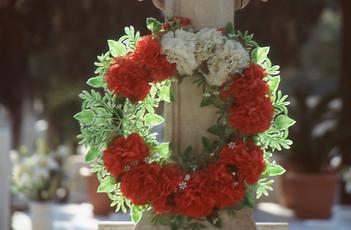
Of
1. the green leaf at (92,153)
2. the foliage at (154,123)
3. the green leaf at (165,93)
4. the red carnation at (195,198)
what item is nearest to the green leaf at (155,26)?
the foliage at (154,123)

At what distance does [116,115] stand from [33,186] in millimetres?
2871

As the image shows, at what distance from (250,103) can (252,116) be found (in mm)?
63

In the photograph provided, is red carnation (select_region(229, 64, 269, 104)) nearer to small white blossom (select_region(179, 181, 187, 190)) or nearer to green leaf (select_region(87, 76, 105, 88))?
small white blossom (select_region(179, 181, 187, 190))

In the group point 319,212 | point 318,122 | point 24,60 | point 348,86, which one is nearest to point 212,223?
point 319,212

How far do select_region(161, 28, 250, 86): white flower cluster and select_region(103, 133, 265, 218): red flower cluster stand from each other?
0.36 meters

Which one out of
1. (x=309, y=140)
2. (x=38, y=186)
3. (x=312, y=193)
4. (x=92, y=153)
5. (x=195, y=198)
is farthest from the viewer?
(x=309, y=140)

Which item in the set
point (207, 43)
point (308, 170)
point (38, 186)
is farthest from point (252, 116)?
point (308, 170)

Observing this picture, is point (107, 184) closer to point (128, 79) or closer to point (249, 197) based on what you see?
point (128, 79)

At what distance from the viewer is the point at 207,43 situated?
155 inches

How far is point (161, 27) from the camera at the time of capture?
4.07 metres

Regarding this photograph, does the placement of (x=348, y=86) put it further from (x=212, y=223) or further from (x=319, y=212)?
(x=212, y=223)

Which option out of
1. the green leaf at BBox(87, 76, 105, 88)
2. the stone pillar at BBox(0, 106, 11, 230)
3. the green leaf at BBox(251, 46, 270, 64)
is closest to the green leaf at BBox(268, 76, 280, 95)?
the green leaf at BBox(251, 46, 270, 64)

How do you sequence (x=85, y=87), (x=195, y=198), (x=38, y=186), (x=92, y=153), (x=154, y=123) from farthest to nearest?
(x=85, y=87) < (x=38, y=186) < (x=154, y=123) < (x=92, y=153) < (x=195, y=198)

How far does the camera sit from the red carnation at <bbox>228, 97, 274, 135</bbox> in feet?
12.9
